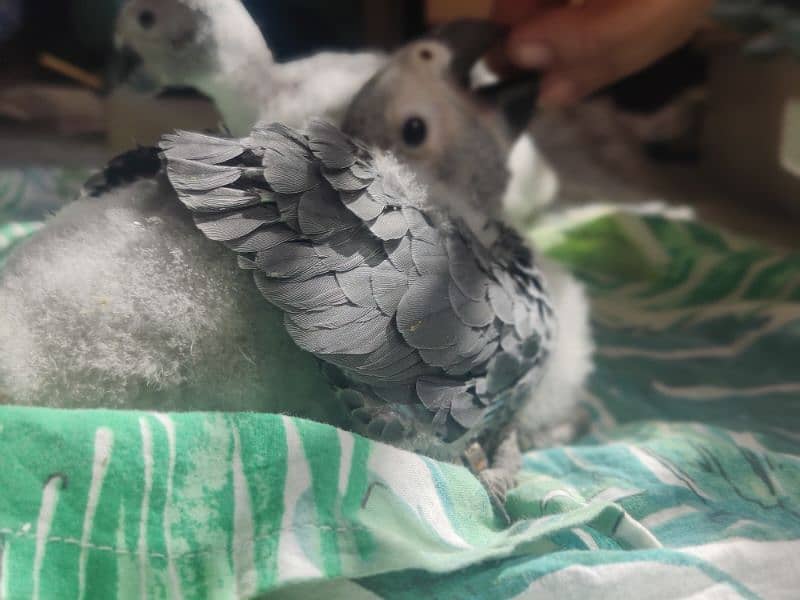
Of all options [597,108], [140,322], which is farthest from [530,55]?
[597,108]

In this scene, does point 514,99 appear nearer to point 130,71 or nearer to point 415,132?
point 415,132

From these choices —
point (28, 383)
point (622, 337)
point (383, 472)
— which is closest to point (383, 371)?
point (383, 472)

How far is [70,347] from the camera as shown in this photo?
27 cm

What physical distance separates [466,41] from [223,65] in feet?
0.55

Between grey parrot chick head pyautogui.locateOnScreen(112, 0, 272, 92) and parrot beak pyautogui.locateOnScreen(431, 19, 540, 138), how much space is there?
0.13 metres

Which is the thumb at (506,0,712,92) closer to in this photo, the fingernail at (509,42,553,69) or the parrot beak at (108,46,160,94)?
the fingernail at (509,42,553,69)

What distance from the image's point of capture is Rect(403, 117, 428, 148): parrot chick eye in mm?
415

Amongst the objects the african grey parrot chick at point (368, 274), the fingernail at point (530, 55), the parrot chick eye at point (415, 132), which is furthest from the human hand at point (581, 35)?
the african grey parrot chick at point (368, 274)

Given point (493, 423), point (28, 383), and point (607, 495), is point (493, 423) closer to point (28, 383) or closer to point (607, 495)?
point (607, 495)

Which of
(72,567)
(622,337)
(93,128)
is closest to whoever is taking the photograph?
(72,567)

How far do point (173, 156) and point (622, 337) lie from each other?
532 millimetres

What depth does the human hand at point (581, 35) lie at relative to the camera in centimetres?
52

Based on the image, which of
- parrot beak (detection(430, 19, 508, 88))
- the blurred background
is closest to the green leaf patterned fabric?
the blurred background

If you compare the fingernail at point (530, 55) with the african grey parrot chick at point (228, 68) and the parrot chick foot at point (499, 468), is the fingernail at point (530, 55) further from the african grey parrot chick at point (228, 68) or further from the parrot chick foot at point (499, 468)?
the parrot chick foot at point (499, 468)
